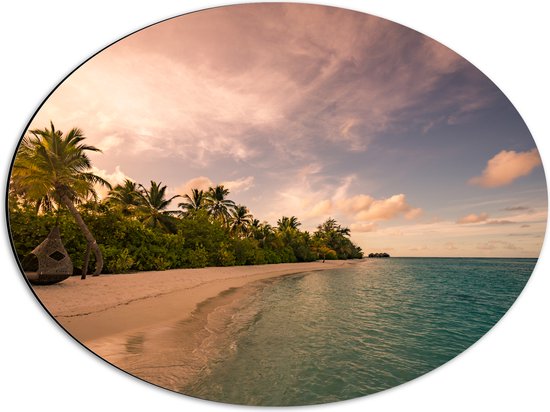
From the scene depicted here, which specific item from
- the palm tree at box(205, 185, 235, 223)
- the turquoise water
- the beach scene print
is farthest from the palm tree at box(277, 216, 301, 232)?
the turquoise water

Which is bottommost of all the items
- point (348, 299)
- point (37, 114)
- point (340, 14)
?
point (348, 299)

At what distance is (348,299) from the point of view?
26.4ft

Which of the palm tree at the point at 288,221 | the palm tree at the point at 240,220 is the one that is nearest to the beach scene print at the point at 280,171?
the palm tree at the point at 288,221

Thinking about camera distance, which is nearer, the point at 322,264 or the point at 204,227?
the point at 204,227

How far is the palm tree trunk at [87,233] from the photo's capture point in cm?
297

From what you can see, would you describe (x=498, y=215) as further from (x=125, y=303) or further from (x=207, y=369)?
(x=125, y=303)

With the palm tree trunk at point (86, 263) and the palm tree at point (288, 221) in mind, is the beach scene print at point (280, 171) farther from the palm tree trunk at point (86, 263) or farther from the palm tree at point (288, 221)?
the palm tree at point (288, 221)

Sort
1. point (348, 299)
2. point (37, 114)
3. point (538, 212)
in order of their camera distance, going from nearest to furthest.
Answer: point (37, 114) < point (538, 212) < point (348, 299)

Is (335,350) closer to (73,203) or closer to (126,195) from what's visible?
(126,195)

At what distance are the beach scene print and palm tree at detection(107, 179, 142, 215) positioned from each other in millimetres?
27

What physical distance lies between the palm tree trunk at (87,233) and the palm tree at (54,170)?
0.04 feet

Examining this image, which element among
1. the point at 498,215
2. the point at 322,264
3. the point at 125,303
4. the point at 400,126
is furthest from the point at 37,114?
the point at 322,264

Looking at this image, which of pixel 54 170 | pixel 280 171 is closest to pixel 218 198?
pixel 280 171

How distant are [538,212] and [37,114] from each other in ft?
16.8
